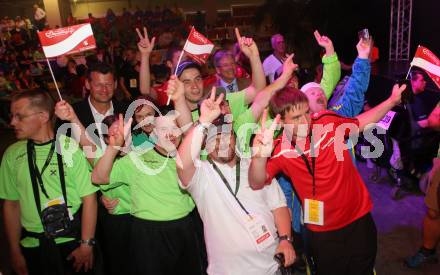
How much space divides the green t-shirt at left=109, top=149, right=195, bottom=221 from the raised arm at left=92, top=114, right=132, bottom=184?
0.10 m

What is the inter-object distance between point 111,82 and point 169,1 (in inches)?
607

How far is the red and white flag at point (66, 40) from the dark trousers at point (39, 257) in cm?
134

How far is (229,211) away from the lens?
6.91 feet

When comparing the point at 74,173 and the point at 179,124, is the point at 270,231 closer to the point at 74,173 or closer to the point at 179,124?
the point at 179,124

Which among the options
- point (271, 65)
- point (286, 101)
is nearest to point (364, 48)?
point (286, 101)

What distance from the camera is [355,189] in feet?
7.82

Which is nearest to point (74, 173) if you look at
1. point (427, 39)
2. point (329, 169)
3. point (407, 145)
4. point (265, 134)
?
point (265, 134)

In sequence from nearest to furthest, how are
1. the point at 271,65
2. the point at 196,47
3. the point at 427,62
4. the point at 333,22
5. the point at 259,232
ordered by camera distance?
the point at 259,232, the point at 427,62, the point at 196,47, the point at 271,65, the point at 333,22

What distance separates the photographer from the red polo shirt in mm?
2307

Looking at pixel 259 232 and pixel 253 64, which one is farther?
pixel 253 64

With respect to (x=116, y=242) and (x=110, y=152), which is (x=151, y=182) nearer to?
(x=110, y=152)

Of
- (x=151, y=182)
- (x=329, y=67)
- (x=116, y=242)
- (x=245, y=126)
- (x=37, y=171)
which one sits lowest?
(x=116, y=242)

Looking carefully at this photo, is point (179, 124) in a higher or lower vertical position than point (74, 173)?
higher

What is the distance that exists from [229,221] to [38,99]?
1.48 metres
